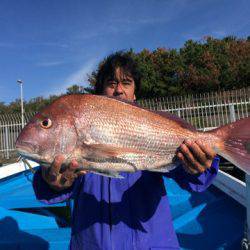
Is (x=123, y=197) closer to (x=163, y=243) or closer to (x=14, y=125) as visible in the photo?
(x=163, y=243)

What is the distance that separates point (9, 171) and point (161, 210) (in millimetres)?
5793

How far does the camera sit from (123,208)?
2.38m

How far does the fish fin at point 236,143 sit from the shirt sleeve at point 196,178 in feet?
0.69

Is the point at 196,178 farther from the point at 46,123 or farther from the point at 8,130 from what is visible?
the point at 8,130

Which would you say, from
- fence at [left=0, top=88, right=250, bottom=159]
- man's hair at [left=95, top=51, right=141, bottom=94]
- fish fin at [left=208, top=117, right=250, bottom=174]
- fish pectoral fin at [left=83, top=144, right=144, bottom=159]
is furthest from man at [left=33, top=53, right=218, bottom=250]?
fence at [left=0, top=88, right=250, bottom=159]

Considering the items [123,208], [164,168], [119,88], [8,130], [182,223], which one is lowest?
→ [182,223]

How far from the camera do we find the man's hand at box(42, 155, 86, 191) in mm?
2037

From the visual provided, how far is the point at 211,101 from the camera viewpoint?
56.0 feet

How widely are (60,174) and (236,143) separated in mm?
1129

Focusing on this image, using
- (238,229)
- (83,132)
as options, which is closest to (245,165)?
(83,132)

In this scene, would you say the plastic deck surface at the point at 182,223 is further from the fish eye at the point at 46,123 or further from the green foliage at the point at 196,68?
the green foliage at the point at 196,68

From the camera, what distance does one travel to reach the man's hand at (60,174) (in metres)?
2.04

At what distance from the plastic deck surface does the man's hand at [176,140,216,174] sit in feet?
6.06

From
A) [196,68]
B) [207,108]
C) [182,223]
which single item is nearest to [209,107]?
[207,108]
